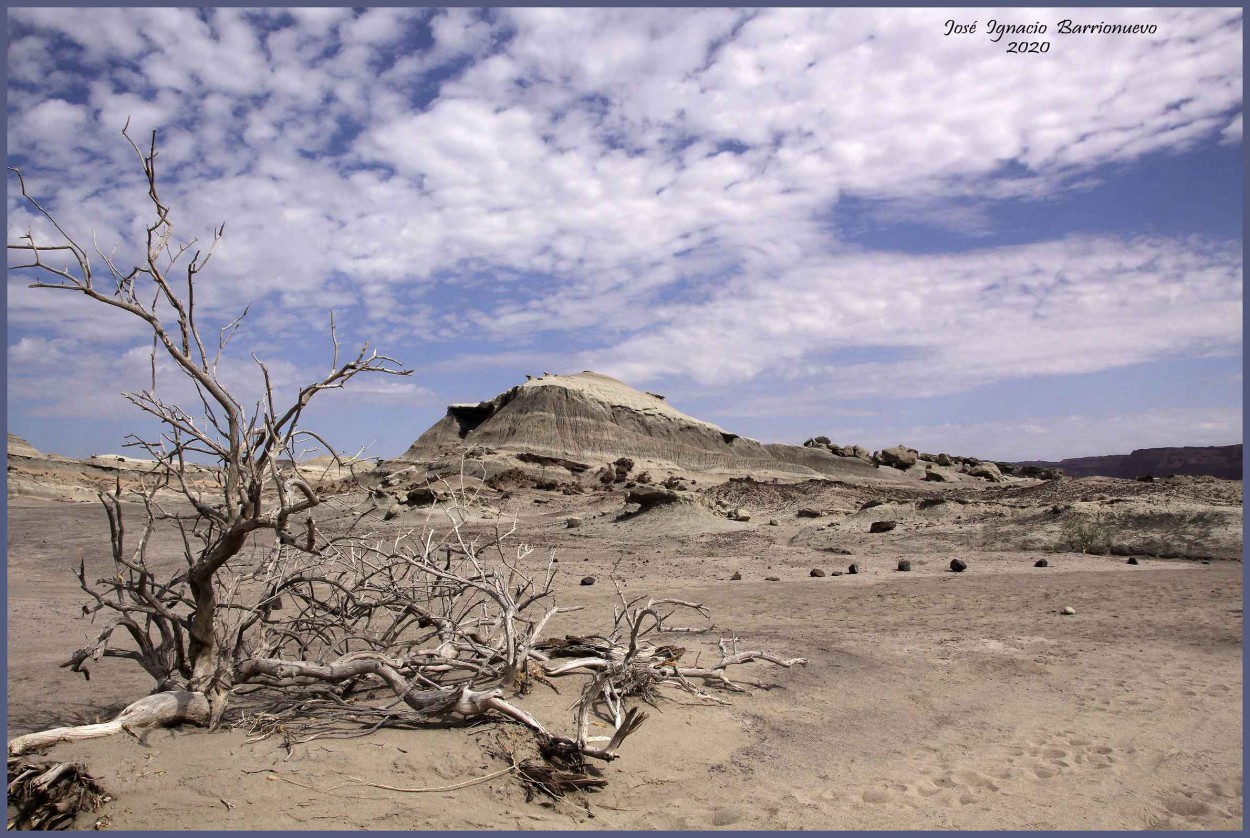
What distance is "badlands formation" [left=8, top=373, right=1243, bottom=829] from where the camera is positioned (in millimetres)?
3531

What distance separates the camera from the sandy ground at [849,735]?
3.48m

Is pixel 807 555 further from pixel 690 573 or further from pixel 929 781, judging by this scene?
pixel 929 781

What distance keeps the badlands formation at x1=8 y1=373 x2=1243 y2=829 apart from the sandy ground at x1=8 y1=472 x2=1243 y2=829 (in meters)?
0.02

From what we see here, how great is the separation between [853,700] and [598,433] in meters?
35.3

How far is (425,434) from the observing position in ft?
153

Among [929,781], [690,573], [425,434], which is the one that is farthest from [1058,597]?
[425,434]

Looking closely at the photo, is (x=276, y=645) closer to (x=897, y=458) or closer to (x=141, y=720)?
(x=141, y=720)

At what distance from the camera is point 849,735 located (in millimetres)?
4621

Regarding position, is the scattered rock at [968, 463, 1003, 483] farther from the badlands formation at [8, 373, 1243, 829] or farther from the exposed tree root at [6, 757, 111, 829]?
the exposed tree root at [6, 757, 111, 829]

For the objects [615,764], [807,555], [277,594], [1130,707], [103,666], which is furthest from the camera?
[807,555]

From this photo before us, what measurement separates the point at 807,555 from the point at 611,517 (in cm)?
567

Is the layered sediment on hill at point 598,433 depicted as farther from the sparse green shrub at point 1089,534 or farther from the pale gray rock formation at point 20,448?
the sparse green shrub at point 1089,534

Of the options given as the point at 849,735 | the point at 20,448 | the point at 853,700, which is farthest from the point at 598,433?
the point at 849,735

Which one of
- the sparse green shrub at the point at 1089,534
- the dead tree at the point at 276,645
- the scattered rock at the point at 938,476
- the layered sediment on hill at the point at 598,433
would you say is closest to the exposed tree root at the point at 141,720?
the dead tree at the point at 276,645
